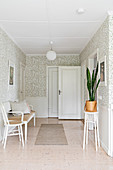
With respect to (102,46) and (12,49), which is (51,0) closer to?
(102,46)

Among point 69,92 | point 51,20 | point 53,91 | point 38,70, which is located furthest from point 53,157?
point 38,70

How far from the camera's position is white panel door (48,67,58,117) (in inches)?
287

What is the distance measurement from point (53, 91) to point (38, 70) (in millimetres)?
1092

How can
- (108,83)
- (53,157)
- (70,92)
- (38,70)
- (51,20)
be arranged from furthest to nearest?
(38,70)
(70,92)
(51,20)
(108,83)
(53,157)

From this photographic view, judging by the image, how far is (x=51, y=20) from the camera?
358cm

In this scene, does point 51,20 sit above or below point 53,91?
above

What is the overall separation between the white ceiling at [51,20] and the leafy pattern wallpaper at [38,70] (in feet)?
→ 6.26

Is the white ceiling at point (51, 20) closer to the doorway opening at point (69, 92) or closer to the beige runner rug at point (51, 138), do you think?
the doorway opening at point (69, 92)

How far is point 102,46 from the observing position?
3598 mm

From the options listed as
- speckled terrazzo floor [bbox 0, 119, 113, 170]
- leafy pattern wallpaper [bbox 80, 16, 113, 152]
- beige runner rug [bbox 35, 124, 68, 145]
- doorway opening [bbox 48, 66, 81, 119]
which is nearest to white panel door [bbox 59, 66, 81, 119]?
doorway opening [bbox 48, 66, 81, 119]

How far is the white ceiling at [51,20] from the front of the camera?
9.50 feet

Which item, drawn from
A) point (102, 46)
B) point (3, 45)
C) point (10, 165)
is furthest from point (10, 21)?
point (10, 165)

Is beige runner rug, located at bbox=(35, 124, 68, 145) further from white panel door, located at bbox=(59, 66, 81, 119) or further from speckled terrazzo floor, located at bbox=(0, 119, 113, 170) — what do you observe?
white panel door, located at bbox=(59, 66, 81, 119)

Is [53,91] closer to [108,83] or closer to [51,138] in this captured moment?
[51,138]
